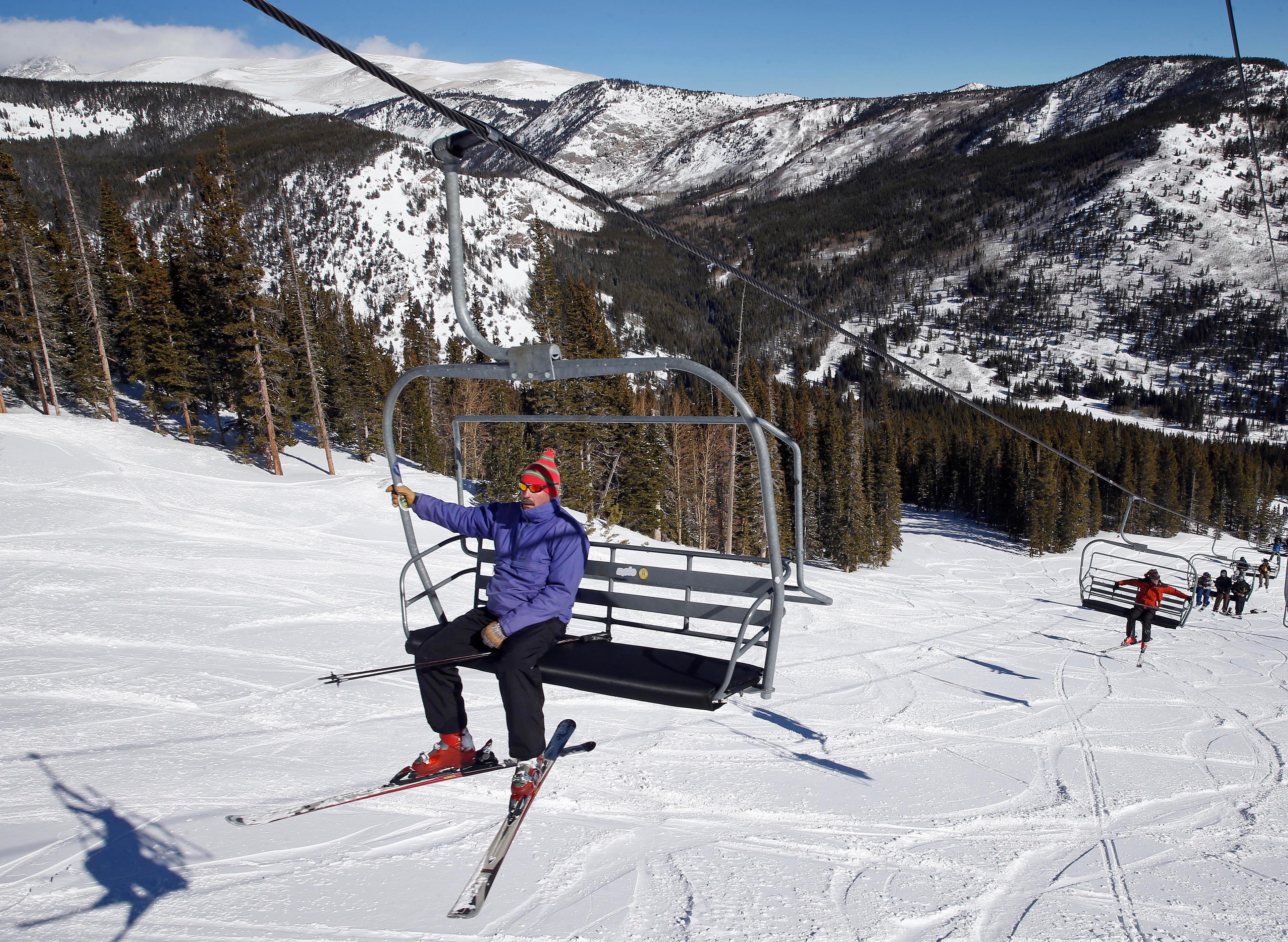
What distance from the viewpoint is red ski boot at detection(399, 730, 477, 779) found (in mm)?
4688

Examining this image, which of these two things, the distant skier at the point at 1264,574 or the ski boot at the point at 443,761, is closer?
the ski boot at the point at 443,761

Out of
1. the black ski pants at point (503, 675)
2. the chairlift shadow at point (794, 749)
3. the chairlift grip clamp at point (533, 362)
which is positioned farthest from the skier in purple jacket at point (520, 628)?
the chairlift shadow at point (794, 749)

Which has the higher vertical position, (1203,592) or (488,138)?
(488,138)

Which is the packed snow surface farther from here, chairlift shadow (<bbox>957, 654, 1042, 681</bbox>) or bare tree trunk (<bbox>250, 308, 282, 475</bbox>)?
bare tree trunk (<bbox>250, 308, 282, 475</bbox>)

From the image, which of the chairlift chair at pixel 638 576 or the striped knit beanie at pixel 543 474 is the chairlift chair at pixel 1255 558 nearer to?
the chairlift chair at pixel 638 576

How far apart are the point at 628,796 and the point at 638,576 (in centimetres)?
177

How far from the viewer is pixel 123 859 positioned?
400 centimetres

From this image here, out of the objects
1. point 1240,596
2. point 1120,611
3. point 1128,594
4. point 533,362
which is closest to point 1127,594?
point 1128,594

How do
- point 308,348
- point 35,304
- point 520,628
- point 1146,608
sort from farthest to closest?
point 308,348, point 35,304, point 1146,608, point 520,628

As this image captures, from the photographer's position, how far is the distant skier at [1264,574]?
30500mm

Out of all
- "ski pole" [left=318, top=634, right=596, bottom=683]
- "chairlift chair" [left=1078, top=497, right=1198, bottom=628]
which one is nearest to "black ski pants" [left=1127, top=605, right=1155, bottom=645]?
"chairlift chair" [left=1078, top=497, right=1198, bottom=628]

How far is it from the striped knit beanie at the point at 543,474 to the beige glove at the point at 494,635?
3.26ft

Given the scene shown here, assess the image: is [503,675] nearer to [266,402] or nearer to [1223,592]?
[1223,592]

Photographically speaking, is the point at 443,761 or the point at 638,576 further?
the point at 638,576
